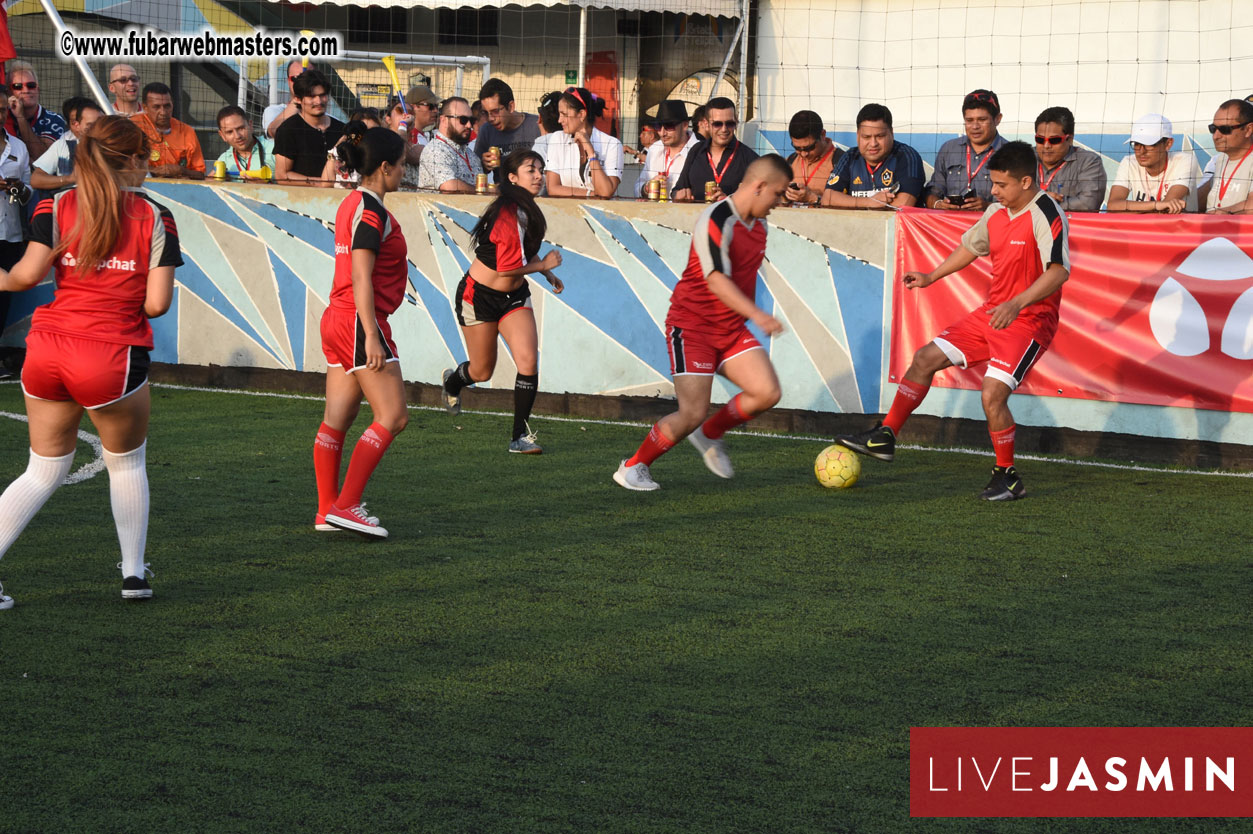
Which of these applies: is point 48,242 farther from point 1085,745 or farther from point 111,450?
point 1085,745

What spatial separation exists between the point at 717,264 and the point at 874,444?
1.79 m

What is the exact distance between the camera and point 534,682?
4707 mm

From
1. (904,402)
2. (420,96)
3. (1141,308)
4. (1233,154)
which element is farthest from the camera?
(420,96)

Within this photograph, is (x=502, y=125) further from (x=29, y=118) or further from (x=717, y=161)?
(x=29, y=118)

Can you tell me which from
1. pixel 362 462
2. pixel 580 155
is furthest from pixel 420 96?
pixel 362 462

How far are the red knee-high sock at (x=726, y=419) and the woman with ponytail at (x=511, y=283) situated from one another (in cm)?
139

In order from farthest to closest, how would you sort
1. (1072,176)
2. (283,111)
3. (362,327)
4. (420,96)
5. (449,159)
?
(283,111)
(420,96)
(449,159)
(1072,176)
(362,327)

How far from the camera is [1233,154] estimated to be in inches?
371

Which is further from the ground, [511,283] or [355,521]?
[511,283]

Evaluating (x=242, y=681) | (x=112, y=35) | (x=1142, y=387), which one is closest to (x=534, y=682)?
(x=242, y=681)

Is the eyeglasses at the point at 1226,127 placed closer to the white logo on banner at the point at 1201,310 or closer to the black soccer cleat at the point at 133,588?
the white logo on banner at the point at 1201,310

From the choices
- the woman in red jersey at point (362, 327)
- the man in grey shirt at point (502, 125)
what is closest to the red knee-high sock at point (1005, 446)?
the woman in red jersey at point (362, 327)

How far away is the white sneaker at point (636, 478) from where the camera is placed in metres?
8.10

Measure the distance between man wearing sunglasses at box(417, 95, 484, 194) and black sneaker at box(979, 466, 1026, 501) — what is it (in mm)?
5130
